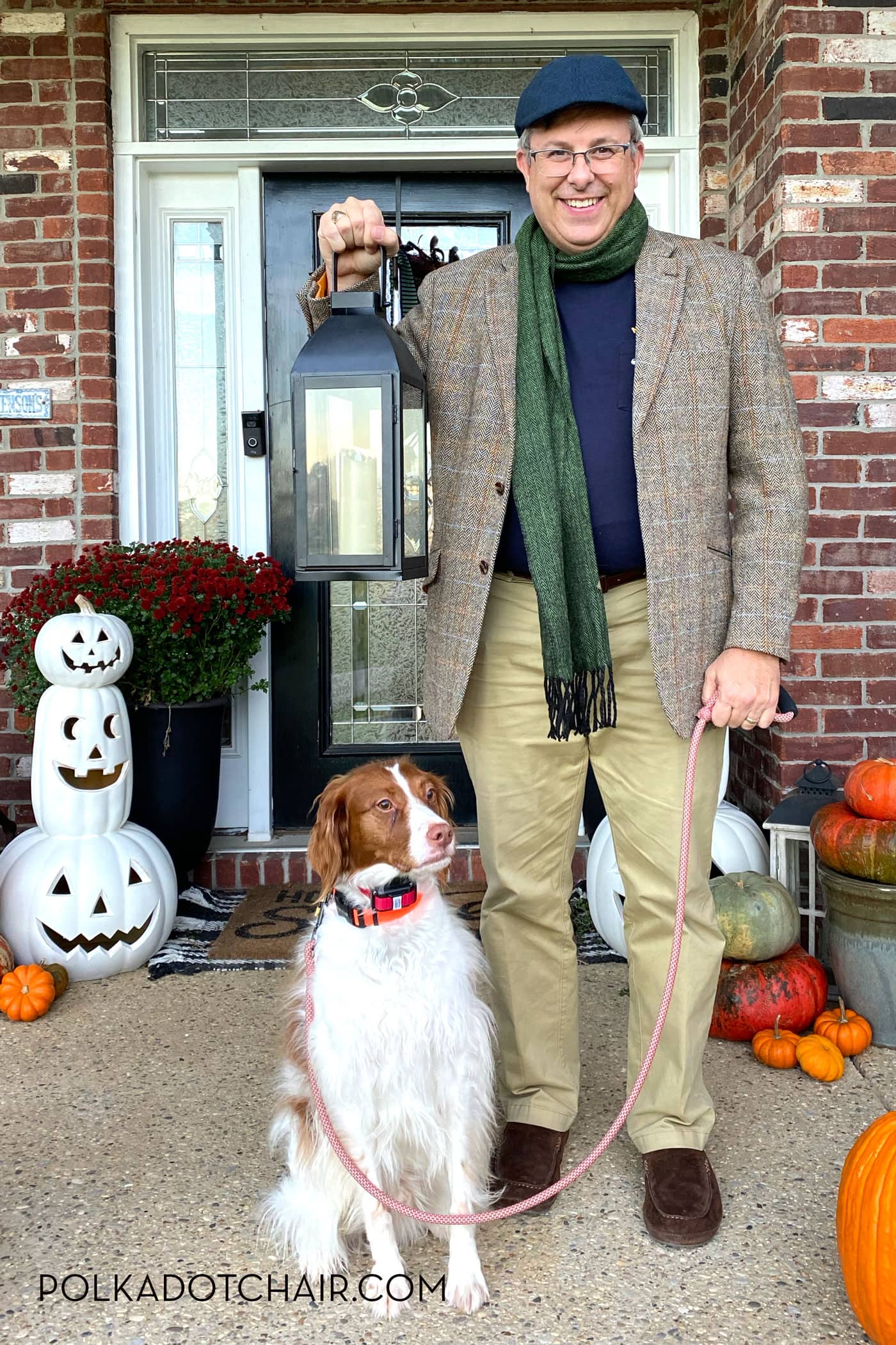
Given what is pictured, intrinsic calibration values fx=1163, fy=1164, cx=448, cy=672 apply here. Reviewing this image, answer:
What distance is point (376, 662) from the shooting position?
4.48 meters

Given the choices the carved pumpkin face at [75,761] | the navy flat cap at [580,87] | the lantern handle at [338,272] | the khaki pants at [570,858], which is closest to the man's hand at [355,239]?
the lantern handle at [338,272]

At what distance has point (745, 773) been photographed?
13.3 feet

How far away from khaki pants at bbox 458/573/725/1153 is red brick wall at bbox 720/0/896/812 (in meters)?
1.52

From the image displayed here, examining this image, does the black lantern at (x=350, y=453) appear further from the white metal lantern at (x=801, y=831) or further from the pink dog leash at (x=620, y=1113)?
the white metal lantern at (x=801, y=831)

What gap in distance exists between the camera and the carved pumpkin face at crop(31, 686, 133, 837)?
3.46m

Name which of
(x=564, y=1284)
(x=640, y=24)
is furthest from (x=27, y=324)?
(x=564, y=1284)

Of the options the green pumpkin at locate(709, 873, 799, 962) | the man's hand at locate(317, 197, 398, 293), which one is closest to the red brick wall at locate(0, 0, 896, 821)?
the green pumpkin at locate(709, 873, 799, 962)

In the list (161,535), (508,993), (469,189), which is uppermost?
(469,189)

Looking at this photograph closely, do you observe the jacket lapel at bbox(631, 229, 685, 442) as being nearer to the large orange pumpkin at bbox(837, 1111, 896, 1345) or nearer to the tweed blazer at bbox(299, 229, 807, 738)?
the tweed blazer at bbox(299, 229, 807, 738)

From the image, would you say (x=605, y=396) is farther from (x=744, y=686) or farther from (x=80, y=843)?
(x=80, y=843)

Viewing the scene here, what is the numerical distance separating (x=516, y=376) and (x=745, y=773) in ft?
7.56

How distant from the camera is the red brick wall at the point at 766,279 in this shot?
141 inches

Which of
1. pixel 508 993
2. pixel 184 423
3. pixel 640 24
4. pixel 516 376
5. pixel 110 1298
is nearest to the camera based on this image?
pixel 110 1298

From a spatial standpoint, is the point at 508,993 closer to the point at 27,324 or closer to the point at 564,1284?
the point at 564,1284
